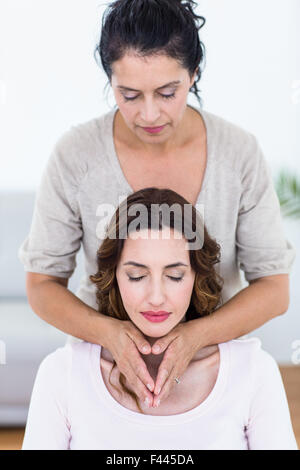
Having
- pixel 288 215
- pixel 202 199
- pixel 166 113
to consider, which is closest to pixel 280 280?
pixel 202 199

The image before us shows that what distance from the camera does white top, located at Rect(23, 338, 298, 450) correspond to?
0.99m

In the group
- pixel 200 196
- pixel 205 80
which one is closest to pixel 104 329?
→ pixel 200 196

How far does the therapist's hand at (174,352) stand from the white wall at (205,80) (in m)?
1.44

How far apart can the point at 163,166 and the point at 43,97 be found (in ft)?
4.75

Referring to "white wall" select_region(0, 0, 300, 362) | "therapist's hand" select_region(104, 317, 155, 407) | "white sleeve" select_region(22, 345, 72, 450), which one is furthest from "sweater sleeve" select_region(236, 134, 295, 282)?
"white wall" select_region(0, 0, 300, 362)

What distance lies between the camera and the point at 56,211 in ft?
3.73

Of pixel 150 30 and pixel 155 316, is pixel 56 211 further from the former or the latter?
pixel 150 30

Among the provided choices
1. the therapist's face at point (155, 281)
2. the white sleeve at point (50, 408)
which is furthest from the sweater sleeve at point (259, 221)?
the white sleeve at point (50, 408)

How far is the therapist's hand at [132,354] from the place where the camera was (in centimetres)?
96

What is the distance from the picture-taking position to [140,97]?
0.96 meters

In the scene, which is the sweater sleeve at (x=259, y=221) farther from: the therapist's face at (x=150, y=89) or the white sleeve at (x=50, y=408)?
the white sleeve at (x=50, y=408)

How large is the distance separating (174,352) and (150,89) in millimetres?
419

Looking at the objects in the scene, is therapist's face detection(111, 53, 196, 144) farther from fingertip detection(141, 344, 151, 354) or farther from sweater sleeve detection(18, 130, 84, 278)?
fingertip detection(141, 344, 151, 354)
